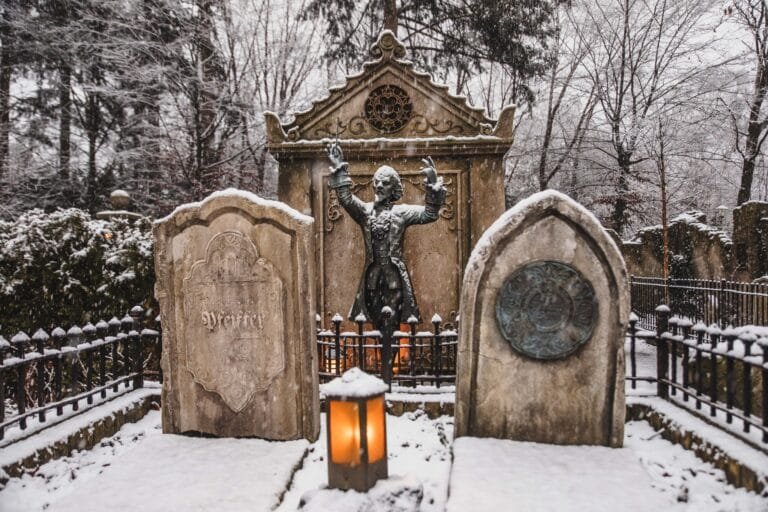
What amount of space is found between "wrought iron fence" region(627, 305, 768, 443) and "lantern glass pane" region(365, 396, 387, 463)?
2623 millimetres

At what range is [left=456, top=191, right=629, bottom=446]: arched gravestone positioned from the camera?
3.63m

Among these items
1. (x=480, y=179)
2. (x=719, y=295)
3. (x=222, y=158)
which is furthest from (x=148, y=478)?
(x=222, y=158)

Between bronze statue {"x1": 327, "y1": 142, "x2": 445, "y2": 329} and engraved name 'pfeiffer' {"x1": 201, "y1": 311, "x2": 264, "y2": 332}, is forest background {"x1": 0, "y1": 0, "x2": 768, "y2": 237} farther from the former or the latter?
engraved name 'pfeiffer' {"x1": 201, "y1": 311, "x2": 264, "y2": 332}

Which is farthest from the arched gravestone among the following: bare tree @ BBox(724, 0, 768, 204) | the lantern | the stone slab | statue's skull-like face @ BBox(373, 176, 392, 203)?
bare tree @ BBox(724, 0, 768, 204)

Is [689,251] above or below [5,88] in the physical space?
below

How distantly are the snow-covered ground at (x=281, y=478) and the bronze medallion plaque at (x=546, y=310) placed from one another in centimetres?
80

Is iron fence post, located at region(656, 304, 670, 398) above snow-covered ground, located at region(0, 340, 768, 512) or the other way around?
above

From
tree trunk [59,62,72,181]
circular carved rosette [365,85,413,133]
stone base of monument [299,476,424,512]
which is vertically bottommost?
stone base of monument [299,476,424,512]

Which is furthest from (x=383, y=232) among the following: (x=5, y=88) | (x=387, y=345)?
(x=5, y=88)

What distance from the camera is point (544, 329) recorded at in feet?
12.0

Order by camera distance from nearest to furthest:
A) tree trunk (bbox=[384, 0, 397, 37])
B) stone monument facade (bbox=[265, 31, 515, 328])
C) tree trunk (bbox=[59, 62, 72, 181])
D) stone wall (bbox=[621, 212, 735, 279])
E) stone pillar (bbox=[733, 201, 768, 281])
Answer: stone monument facade (bbox=[265, 31, 515, 328]) → stone pillar (bbox=[733, 201, 768, 281]) → stone wall (bbox=[621, 212, 735, 279]) → tree trunk (bbox=[384, 0, 397, 37]) → tree trunk (bbox=[59, 62, 72, 181])

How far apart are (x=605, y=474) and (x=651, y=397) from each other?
1.90 m

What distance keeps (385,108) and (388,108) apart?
54 mm

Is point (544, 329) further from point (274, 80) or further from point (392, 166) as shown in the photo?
point (274, 80)
